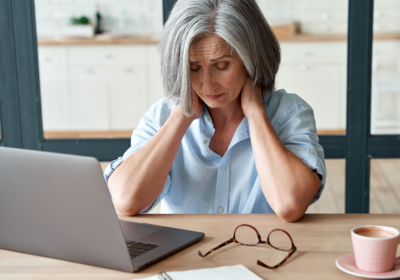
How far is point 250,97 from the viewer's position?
4.38ft

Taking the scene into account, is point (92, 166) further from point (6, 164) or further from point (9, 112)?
point (9, 112)

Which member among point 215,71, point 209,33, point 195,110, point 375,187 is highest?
point 209,33

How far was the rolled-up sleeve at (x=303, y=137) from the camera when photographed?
1197 millimetres

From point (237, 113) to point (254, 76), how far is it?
158mm

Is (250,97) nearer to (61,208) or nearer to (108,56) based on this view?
(61,208)

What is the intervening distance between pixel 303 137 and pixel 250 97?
19 cm

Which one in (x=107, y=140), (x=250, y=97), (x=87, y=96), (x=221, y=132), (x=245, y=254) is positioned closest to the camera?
(x=245, y=254)

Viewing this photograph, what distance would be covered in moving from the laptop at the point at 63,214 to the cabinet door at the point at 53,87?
1422mm

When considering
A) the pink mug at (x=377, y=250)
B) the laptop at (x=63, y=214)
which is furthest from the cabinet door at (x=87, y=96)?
the pink mug at (x=377, y=250)

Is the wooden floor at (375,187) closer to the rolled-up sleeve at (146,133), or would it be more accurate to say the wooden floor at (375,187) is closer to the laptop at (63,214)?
the rolled-up sleeve at (146,133)

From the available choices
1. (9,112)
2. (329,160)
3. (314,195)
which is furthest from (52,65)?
(314,195)

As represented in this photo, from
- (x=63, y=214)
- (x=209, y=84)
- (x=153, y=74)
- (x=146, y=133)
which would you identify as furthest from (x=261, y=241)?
(x=153, y=74)

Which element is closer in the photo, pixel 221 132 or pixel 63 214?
pixel 63 214

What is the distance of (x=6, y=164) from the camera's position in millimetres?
816
